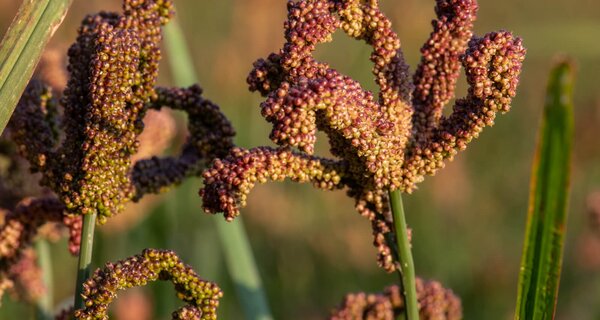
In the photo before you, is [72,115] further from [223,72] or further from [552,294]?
[223,72]

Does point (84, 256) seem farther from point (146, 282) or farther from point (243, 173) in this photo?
point (243, 173)

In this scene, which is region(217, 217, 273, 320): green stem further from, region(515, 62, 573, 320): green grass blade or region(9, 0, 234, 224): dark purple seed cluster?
region(515, 62, 573, 320): green grass blade

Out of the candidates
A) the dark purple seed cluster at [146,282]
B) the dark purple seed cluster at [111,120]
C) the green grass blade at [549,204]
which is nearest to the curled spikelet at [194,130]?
the dark purple seed cluster at [111,120]

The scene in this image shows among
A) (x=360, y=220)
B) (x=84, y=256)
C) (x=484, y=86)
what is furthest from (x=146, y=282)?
(x=360, y=220)

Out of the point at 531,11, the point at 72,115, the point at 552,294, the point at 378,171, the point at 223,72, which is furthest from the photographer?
the point at 531,11

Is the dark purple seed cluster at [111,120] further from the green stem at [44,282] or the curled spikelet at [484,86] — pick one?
the green stem at [44,282]

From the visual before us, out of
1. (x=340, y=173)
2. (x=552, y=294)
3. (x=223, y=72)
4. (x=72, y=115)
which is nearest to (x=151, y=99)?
(x=72, y=115)

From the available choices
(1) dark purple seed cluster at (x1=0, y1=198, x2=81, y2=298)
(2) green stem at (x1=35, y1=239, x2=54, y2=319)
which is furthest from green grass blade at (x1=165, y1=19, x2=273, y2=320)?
(1) dark purple seed cluster at (x1=0, y1=198, x2=81, y2=298)
